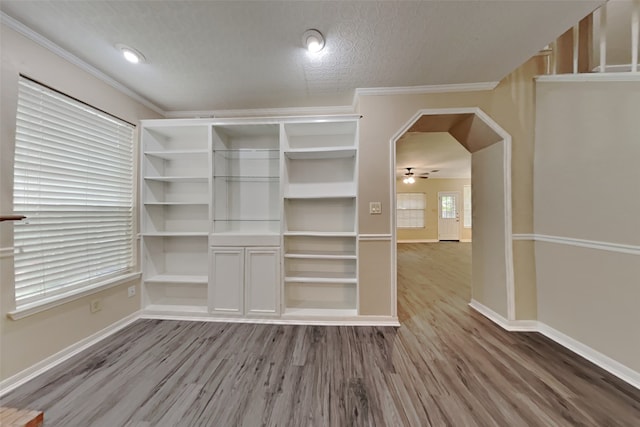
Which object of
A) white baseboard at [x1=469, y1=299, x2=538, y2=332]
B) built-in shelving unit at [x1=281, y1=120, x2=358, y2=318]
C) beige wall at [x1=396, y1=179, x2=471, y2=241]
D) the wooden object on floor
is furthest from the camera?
beige wall at [x1=396, y1=179, x2=471, y2=241]

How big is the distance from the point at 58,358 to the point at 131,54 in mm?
2573

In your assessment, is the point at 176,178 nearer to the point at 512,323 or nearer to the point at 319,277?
the point at 319,277

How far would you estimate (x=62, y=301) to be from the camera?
5.90 feet

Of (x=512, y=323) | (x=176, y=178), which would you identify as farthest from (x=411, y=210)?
(x=176, y=178)

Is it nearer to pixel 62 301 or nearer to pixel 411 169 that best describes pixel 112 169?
pixel 62 301

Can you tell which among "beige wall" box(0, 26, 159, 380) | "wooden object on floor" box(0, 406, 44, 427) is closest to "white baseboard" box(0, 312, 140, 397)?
"beige wall" box(0, 26, 159, 380)

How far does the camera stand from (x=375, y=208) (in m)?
2.40

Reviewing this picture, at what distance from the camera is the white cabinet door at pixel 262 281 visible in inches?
95.2

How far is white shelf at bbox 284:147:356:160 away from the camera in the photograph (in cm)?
242

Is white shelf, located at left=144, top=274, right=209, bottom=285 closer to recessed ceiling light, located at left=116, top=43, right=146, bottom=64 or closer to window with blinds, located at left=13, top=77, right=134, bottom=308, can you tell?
window with blinds, located at left=13, top=77, right=134, bottom=308

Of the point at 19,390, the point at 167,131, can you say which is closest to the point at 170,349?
the point at 19,390

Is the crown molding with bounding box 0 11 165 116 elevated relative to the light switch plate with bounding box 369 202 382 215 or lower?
elevated

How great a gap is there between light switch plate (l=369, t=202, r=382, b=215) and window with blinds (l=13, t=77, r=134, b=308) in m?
2.73

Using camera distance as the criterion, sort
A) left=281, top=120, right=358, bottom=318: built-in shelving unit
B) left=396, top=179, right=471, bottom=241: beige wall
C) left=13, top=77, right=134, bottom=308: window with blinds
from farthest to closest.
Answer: left=396, top=179, right=471, bottom=241: beige wall < left=281, top=120, right=358, bottom=318: built-in shelving unit < left=13, top=77, right=134, bottom=308: window with blinds
